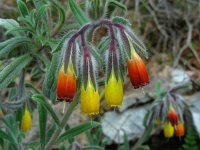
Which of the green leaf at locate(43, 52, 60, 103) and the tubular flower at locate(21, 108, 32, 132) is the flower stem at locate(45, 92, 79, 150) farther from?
the tubular flower at locate(21, 108, 32, 132)

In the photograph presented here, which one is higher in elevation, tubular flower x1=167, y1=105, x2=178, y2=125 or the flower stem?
the flower stem

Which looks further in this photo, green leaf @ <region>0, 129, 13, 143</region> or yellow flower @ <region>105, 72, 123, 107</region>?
green leaf @ <region>0, 129, 13, 143</region>

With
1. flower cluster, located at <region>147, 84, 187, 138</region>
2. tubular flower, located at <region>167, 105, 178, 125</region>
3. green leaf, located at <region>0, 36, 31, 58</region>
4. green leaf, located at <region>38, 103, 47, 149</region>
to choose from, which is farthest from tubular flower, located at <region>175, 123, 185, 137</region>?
green leaf, located at <region>0, 36, 31, 58</region>

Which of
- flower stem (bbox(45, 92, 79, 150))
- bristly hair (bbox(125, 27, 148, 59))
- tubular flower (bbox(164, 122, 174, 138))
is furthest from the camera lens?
tubular flower (bbox(164, 122, 174, 138))

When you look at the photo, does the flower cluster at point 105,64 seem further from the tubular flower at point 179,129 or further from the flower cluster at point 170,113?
the tubular flower at point 179,129

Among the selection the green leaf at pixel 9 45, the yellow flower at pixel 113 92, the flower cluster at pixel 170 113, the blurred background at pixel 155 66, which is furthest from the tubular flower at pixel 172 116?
the yellow flower at pixel 113 92

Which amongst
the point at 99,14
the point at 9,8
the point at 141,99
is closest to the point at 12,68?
the point at 99,14
